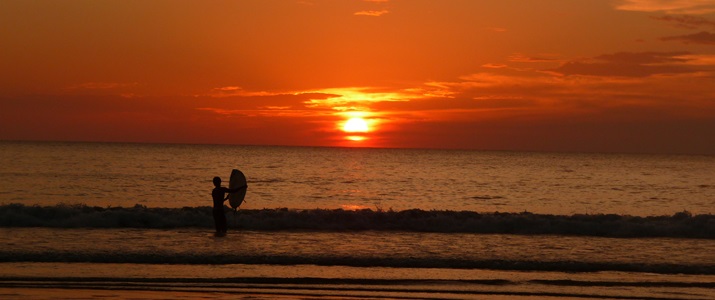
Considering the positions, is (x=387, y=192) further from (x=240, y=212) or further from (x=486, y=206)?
(x=240, y=212)

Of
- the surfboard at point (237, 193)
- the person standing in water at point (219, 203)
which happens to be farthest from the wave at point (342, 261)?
the surfboard at point (237, 193)

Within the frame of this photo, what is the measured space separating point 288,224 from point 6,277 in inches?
461

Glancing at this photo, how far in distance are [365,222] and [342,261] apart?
8.54 metres

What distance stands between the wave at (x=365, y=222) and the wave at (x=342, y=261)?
6.63 m

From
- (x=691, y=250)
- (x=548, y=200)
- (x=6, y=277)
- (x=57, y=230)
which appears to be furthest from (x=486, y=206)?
(x=6, y=277)

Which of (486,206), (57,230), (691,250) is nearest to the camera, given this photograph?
(691,250)

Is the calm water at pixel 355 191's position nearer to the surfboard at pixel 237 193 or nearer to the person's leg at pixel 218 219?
the surfboard at pixel 237 193

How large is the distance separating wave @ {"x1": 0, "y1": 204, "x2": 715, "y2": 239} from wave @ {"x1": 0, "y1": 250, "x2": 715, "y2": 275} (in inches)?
261

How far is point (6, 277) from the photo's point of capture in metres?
14.1

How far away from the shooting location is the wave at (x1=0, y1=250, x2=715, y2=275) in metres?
16.6

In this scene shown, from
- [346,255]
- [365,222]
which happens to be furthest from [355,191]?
[346,255]

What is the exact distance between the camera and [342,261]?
17094 mm

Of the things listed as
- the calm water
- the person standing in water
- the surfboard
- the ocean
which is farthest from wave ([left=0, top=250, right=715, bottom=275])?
the calm water

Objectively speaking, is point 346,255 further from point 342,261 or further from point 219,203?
point 219,203
